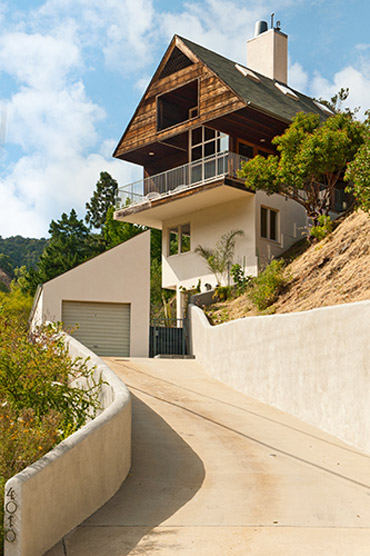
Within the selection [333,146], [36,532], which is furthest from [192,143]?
[36,532]

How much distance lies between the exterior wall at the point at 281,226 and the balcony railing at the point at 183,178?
6.09ft

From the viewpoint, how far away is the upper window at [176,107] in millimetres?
29734

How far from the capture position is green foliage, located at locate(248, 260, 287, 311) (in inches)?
823

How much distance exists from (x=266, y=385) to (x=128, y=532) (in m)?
8.33

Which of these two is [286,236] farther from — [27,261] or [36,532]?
[27,261]

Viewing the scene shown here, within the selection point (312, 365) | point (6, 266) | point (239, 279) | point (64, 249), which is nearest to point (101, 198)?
point (64, 249)

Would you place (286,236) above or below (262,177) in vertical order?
below

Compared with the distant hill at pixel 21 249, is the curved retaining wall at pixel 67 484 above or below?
below

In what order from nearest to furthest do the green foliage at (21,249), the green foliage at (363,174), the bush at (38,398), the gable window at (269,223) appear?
the bush at (38,398) < the green foliage at (363,174) < the gable window at (269,223) < the green foliage at (21,249)

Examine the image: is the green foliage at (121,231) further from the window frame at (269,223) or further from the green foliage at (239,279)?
the green foliage at (239,279)

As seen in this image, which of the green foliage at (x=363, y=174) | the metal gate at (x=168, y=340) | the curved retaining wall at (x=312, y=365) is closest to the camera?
the curved retaining wall at (x=312, y=365)

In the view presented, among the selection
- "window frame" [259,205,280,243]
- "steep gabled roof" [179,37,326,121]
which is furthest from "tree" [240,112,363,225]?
"steep gabled roof" [179,37,326,121]

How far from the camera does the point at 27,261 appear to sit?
290ft

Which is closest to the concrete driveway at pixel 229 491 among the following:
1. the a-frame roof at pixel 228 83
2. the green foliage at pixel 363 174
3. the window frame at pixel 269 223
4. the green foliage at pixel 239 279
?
the green foliage at pixel 363 174
